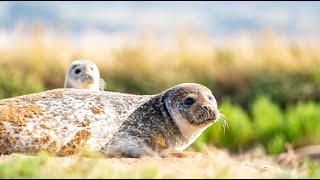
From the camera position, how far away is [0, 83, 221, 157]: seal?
7137 millimetres

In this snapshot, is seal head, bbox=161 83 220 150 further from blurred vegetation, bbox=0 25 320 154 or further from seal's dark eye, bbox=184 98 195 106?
blurred vegetation, bbox=0 25 320 154

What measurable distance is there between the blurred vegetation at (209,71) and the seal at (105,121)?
7618 mm

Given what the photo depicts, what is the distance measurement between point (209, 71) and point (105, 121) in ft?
46.0

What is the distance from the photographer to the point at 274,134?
1527cm

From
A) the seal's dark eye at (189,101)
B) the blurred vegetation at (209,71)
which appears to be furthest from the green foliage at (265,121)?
the seal's dark eye at (189,101)

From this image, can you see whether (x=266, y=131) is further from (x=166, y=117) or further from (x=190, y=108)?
(x=190, y=108)

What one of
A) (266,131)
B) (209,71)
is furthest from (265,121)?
(209,71)

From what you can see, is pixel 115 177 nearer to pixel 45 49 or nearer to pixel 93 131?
pixel 93 131

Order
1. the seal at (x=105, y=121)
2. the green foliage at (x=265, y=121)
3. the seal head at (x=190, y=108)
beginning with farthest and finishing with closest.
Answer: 1. the green foliage at (x=265, y=121)
2. the seal head at (x=190, y=108)
3. the seal at (x=105, y=121)

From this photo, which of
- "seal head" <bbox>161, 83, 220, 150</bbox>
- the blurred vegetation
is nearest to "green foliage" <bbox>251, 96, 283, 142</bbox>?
the blurred vegetation

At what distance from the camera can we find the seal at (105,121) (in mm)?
7137

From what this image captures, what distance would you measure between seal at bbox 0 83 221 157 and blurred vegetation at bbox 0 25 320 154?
7.62m

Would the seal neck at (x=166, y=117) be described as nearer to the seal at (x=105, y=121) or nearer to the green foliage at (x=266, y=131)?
the seal at (x=105, y=121)

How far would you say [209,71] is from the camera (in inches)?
837
